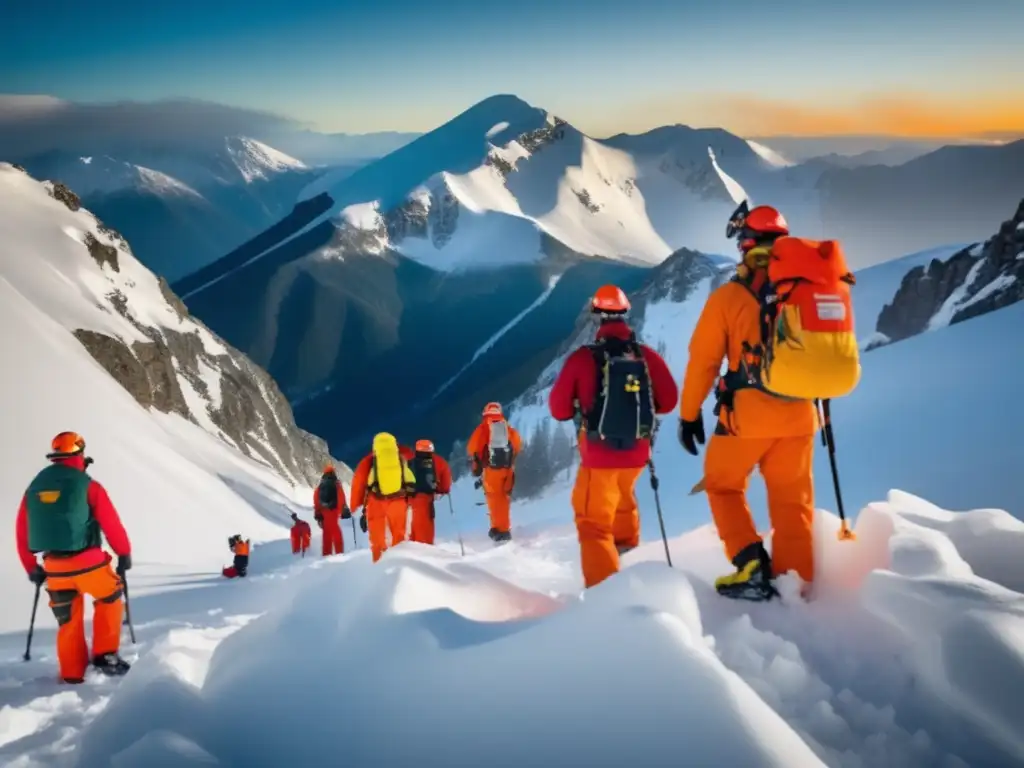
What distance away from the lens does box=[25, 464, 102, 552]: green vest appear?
5324 mm

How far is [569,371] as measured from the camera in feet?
16.9

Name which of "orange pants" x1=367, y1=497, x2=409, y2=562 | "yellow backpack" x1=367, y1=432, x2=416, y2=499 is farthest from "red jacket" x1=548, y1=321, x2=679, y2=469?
"orange pants" x1=367, y1=497, x2=409, y2=562

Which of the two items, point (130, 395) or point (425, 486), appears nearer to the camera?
point (425, 486)

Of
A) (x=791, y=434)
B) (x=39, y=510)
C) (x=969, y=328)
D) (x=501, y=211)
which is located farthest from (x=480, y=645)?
(x=501, y=211)

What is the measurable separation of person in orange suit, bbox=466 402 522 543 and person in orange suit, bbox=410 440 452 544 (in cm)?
80

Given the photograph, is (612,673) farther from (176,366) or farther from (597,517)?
(176,366)

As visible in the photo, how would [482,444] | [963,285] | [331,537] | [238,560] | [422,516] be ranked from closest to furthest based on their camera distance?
[422,516], [482,444], [238,560], [331,537], [963,285]

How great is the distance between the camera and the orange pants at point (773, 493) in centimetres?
420

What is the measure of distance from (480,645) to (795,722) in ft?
4.15

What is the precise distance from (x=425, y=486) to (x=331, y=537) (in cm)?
475

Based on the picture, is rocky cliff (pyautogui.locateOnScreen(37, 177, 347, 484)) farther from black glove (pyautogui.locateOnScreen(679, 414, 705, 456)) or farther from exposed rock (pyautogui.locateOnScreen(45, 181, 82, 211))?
black glove (pyautogui.locateOnScreen(679, 414, 705, 456))

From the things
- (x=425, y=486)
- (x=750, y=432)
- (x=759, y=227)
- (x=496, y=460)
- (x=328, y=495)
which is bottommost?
(x=328, y=495)

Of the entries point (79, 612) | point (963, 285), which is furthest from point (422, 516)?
point (963, 285)

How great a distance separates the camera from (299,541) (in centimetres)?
1580
